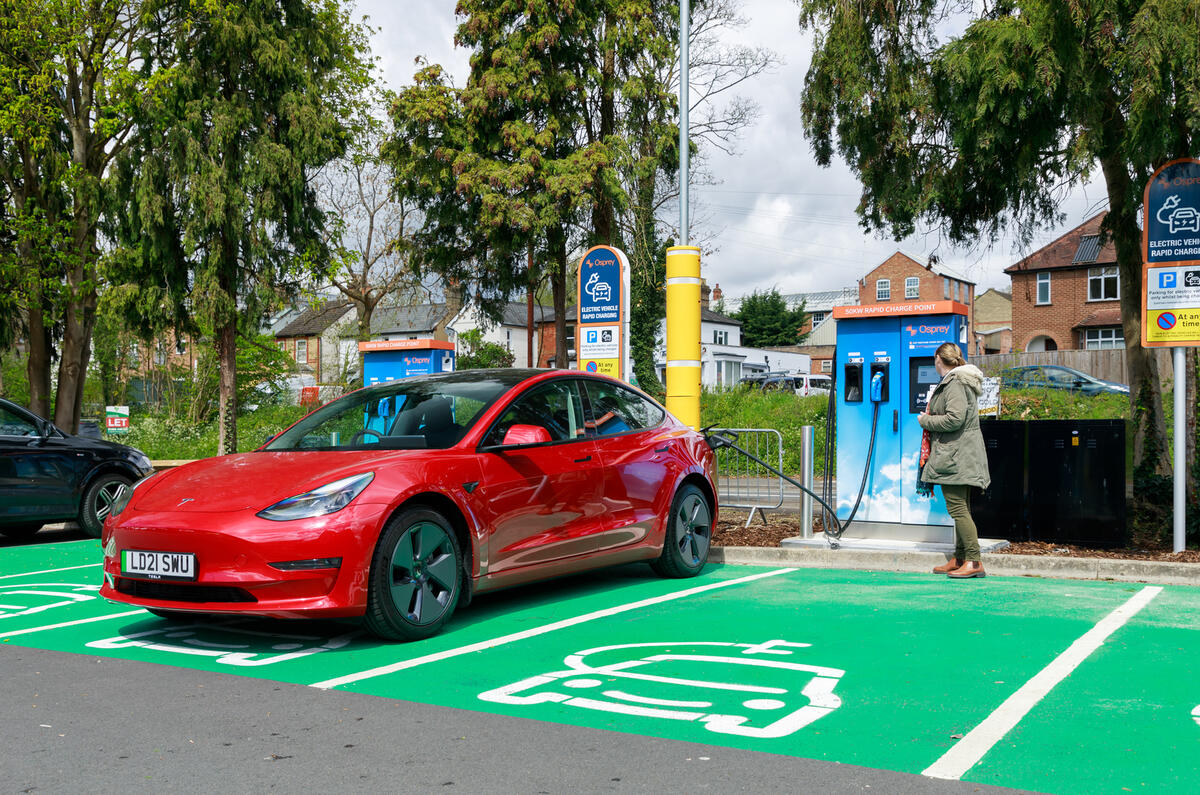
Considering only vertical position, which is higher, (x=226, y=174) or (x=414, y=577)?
(x=226, y=174)

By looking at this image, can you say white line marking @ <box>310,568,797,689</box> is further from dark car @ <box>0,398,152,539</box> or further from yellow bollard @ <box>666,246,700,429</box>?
dark car @ <box>0,398,152,539</box>

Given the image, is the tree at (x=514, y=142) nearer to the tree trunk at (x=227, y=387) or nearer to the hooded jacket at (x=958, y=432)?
the tree trunk at (x=227, y=387)

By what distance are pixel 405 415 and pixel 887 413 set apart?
499 cm

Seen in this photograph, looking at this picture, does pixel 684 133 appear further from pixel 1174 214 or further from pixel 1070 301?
pixel 1070 301

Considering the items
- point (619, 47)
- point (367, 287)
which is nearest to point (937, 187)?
point (619, 47)

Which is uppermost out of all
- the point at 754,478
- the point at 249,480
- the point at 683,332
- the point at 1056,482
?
the point at 683,332

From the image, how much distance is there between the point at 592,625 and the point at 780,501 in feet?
18.8

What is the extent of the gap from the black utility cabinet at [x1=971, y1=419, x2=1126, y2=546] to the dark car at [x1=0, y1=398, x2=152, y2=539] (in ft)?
30.9

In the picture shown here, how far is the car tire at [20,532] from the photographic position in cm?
1245

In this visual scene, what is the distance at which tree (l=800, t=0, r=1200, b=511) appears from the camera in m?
8.44

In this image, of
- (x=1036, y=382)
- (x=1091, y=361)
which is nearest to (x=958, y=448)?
(x=1036, y=382)

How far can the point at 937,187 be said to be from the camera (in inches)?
439

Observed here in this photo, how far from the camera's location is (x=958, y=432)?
8.37m

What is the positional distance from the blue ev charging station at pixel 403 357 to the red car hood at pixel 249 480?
11848mm
